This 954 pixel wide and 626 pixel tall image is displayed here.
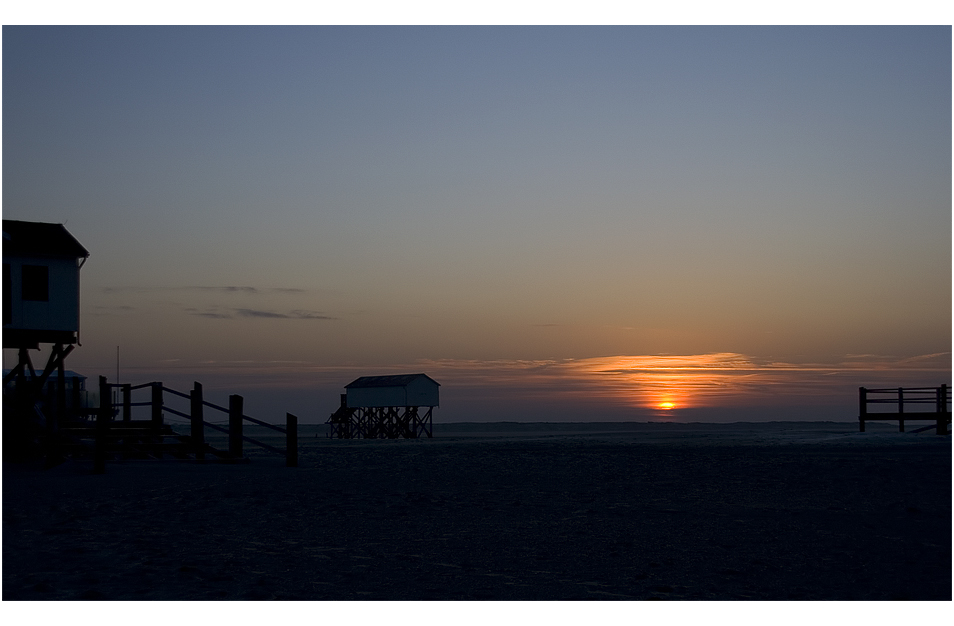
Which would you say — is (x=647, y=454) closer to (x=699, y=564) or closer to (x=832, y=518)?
(x=832, y=518)

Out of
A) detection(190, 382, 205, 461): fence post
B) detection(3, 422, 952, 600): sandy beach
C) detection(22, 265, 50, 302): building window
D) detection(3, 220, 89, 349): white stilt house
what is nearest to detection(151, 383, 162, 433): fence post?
detection(190, 382, 205, 461): fence post

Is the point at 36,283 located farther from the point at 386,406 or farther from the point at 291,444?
the point at 386,406

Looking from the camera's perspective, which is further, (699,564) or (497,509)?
(497,509)

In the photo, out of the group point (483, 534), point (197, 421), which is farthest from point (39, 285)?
point (483, 534)

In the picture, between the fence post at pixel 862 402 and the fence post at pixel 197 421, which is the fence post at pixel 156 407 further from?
the fence post at pixel 862 402

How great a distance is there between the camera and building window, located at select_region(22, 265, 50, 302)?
978 inches

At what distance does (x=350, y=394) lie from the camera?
6594 centimetres

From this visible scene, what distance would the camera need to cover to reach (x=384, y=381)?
65188 millimetres

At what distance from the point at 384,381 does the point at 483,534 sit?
176 feet

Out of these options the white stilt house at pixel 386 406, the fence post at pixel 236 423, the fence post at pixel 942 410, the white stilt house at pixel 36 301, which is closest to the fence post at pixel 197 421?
the fence post at pixel 236 423

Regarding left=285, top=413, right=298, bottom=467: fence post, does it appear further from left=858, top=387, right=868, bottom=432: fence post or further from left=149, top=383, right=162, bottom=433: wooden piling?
left=858, top=387, right=868, bottom=432: fence post

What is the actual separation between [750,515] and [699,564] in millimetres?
3681

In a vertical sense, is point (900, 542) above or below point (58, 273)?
below

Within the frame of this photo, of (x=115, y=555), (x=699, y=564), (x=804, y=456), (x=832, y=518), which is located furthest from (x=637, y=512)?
(x=804, y=456)
